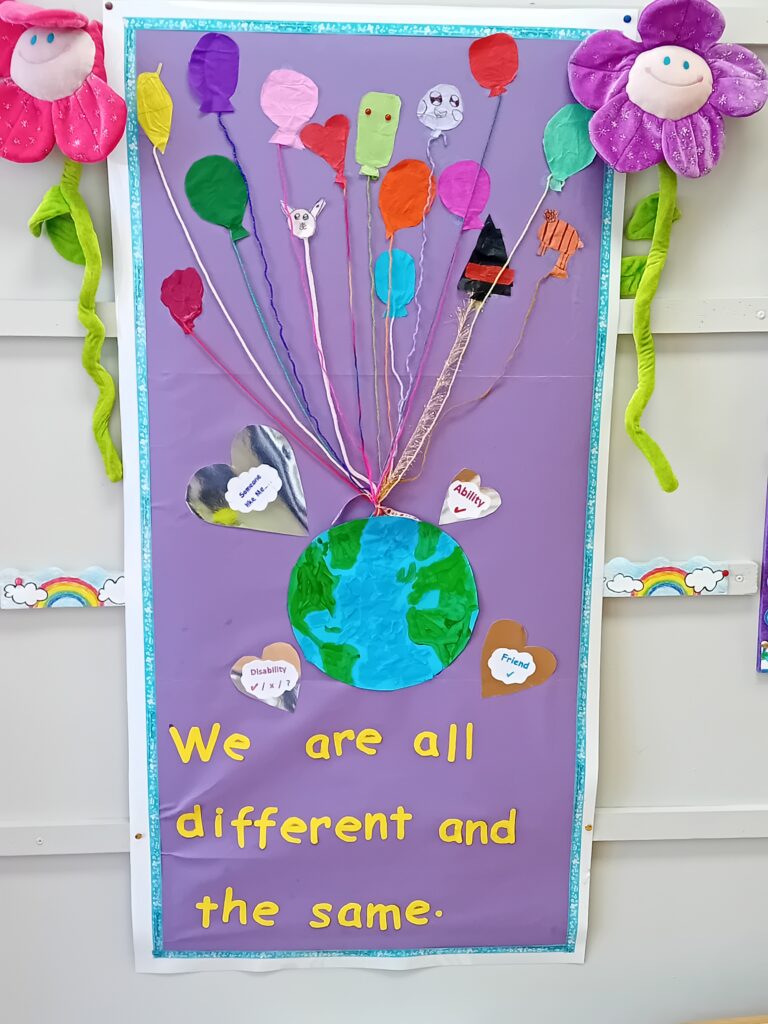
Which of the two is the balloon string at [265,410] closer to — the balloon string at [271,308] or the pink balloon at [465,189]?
the balloon string at [271,308]

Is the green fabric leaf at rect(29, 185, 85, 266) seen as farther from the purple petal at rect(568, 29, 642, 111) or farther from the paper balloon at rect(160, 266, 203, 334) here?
the purple petal at rect(568, 29, 642, 111)

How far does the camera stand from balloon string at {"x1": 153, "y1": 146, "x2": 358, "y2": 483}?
1.08 metres

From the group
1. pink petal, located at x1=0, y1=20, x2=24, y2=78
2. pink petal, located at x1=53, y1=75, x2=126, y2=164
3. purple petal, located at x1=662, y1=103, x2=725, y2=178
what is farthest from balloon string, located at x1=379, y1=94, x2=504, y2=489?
pink petal, located at x1=0, y1=20, x2=24, y2=78

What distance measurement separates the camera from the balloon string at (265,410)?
111 centimetres

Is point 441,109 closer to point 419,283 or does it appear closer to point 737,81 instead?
point 419,283

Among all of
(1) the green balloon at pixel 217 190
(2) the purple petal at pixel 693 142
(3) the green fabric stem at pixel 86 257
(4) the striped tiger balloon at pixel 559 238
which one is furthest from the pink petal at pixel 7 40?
(2) the purple petal at pixel 693 142

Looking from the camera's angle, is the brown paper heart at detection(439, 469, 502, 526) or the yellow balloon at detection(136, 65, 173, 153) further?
the brown paper heart at detection(439, 469, 502, 526)

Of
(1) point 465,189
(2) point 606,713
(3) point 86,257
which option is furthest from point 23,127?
(2) point 606,713

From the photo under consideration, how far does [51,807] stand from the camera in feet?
3.99

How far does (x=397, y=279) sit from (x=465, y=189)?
0.46 ft

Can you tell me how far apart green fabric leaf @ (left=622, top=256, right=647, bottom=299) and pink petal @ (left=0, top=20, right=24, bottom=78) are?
0.77m

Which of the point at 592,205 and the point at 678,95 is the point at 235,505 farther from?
the point at 678,95

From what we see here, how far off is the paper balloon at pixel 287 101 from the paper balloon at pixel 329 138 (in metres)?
0.01

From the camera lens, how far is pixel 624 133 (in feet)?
3.41
